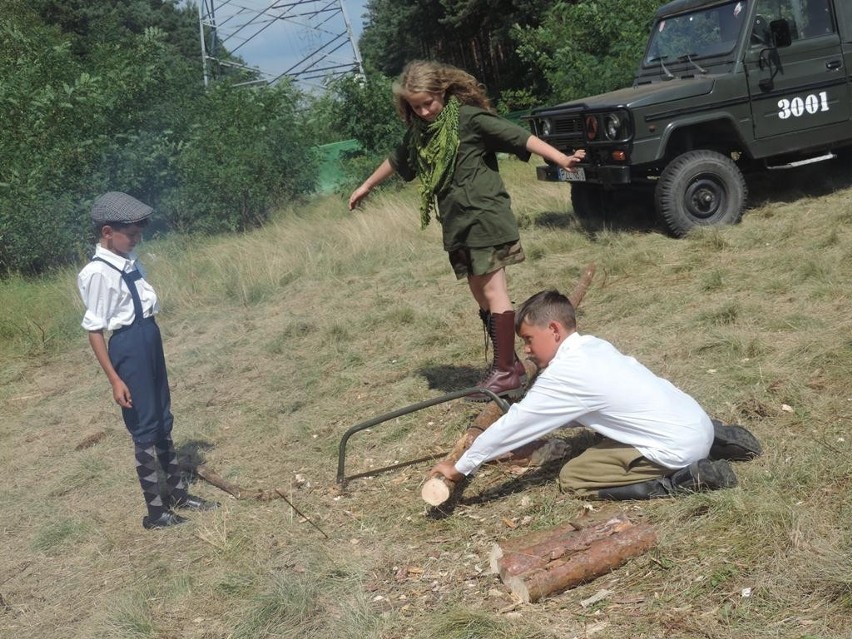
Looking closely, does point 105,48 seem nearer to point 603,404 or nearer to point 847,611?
point 603,404

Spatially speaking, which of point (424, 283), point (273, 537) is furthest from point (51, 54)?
point (273, 537)

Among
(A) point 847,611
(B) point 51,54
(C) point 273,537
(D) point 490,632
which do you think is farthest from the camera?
(B) point 51,54

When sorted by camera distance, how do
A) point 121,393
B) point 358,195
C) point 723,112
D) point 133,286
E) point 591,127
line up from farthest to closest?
point 591,127 < point 723,112 < point 358,195 < point 133,286 < point 121,393

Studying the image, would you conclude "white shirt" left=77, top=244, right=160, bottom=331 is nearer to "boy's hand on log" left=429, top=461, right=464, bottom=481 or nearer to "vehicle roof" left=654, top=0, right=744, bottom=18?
"boy's hand on log" left=429, top=461, right=464, bottom=481

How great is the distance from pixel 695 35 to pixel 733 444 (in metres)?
6.35

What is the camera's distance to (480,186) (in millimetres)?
4875

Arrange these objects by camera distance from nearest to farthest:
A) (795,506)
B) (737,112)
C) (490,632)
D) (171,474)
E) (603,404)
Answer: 1. (490,632)
2. (795,506)
3. (603,404)
4. (171,474)
5. (737,112)

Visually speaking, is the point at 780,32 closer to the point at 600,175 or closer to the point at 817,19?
the point at 817,19

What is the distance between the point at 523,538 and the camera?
3559 millimetres

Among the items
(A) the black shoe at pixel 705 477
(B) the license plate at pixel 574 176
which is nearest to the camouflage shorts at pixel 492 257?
(A) the black shoe at pixel 705 477

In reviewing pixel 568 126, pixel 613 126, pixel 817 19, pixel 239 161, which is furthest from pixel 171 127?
pixel 817 19

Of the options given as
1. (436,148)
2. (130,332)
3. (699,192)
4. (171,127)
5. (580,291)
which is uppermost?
(171,127)

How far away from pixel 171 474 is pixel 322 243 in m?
6.41

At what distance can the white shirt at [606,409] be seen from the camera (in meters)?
3.64
